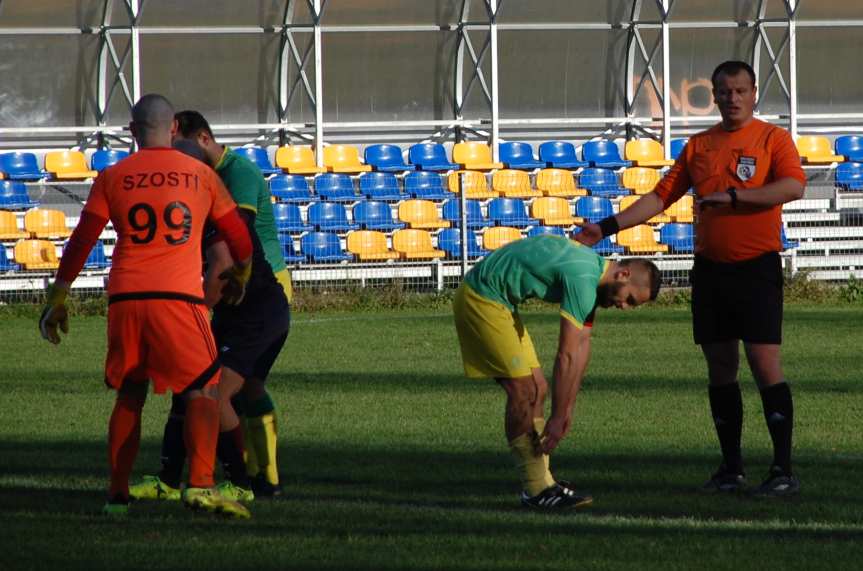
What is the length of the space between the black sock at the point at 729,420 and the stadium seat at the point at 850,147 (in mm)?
21499

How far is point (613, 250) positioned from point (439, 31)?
23.7 feet

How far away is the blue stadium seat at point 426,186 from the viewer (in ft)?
83.7

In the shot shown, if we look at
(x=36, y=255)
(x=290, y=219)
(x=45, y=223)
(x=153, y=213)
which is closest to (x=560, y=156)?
(x=290, y=219)

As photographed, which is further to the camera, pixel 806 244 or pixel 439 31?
pixel 439 31

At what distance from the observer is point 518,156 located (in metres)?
28.1

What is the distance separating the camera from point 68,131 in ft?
88.8

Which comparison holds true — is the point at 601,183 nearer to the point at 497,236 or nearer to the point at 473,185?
the point at 473,185

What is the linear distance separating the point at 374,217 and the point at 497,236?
2.20 metres

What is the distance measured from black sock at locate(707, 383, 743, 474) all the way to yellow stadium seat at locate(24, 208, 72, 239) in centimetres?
1609

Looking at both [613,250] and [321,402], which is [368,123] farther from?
[321,402]

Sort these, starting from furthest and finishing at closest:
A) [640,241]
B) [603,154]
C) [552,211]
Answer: [603,154] → [552,211] → [640,241]

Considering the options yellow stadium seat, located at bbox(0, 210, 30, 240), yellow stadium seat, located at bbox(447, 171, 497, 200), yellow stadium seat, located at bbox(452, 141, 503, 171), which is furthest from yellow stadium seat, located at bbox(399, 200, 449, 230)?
yellow stadium seat, located at bbox(0, 210, 30, 240)

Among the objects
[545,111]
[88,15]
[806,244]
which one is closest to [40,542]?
[806,244]

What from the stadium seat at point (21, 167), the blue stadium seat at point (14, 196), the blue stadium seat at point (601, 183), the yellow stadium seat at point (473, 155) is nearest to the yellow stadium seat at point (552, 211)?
the blue stadium seat at point (601, 183)
